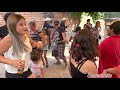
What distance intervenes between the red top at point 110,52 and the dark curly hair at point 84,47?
344 millimetres

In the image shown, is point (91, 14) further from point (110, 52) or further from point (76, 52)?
point (76, 52)

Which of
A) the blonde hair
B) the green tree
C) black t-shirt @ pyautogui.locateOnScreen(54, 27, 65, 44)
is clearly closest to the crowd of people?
the blonde hair

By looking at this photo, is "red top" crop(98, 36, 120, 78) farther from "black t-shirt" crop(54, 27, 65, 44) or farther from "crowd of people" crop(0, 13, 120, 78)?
"black t-shirt" crop(54, 27, 65, 44)

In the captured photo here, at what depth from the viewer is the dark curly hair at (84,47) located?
1213mm

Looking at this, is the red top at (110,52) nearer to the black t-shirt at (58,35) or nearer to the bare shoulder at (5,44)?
the bare shoulder at (5,44)

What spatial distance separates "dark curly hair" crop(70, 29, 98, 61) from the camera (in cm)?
121

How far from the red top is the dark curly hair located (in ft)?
1.13

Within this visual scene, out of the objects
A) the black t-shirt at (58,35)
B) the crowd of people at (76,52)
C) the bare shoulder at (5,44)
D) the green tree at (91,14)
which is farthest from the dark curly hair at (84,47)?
the black t-shirt at (58,35)

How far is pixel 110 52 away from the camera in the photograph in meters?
1.56
